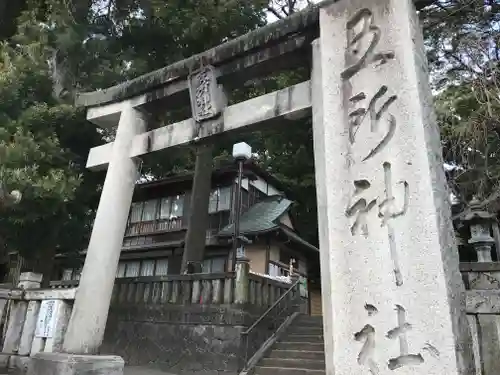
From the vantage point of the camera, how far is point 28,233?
9.61 m

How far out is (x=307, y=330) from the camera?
436 inches

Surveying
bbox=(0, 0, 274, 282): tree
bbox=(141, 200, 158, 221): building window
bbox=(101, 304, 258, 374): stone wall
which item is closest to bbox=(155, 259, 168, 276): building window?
bbox=(141, 200, 158, 221): building window

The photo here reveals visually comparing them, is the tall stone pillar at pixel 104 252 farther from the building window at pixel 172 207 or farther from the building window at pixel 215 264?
the building window at pixel 172 207

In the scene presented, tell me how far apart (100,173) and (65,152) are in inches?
44.0

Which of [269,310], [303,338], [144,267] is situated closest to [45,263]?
[269,310]

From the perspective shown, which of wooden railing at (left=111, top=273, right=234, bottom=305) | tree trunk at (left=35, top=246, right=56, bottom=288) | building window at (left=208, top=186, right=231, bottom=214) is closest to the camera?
wooden railing at (left=111, top=273, right=234, bottom=305)

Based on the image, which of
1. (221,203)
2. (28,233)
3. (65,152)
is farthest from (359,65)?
(221,203)

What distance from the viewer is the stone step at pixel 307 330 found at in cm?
1091

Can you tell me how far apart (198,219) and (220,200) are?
5.23m

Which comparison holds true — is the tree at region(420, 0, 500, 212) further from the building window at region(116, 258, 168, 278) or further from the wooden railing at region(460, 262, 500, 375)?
the building window at region(116, 258, 168, 278)

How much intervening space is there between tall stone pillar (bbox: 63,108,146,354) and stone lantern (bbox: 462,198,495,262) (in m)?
6.33

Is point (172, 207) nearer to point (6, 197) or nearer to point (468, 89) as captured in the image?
point (6, 197)

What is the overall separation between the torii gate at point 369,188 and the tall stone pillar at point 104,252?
0.02 m

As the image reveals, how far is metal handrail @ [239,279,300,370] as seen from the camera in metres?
9.06
